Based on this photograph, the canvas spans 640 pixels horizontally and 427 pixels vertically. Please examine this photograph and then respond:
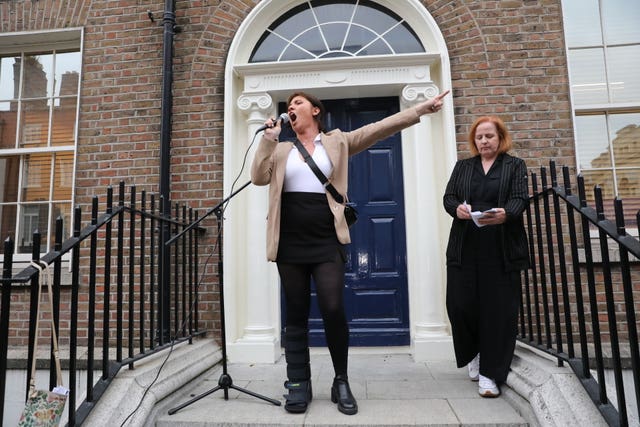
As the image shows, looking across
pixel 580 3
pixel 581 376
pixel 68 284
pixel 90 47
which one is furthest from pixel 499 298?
pixel 90 47

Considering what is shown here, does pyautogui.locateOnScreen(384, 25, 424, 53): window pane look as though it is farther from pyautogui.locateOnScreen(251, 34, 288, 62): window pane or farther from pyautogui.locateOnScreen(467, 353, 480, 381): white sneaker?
pyautogui.locateOnScreen(467, 353, 480, 381): white sneaker

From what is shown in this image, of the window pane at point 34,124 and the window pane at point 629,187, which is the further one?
the window pane at point 34,124

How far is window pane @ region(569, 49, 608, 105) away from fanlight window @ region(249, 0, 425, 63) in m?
1.45

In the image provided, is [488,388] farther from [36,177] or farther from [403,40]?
[36,177]

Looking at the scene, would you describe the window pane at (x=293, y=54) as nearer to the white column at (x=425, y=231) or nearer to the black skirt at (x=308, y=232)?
the white column at (x=425, y=231)

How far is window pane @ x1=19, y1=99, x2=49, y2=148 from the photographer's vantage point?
4758mm

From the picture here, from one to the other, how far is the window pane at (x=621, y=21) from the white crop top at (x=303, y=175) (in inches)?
136

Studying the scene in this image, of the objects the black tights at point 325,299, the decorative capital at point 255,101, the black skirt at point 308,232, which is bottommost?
the black tights at point 325,299

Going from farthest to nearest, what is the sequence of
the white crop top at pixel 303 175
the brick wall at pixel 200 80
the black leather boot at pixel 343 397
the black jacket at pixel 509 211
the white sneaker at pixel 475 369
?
1. the brick wall at pixel 200 80
2. the white sneaker at pixel 475 369
3. the black jacket at pixel 509 211
4. the white crop top at pixel 303 175
5. the black leather boot at pixel 343 397

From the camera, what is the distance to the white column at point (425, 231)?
149 inches

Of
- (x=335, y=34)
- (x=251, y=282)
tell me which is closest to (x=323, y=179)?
(x=251, y=282)

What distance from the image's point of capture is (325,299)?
8.02 feet

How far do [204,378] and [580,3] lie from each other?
4.81 metres

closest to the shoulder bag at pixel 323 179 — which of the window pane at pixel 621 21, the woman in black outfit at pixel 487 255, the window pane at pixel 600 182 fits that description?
the woman in black outfit at pixel 487 255
